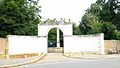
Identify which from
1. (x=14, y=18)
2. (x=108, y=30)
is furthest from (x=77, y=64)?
(x=108, y=30)

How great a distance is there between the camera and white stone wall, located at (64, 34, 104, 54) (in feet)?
137

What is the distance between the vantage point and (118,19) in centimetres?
5300

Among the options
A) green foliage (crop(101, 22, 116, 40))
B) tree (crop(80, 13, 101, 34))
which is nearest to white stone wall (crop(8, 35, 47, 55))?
green foliage (crop(101, 22, 116, 40))

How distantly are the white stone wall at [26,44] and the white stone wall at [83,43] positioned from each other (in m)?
3.27

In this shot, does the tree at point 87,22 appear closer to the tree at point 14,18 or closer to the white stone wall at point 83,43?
the tree at point 14,18

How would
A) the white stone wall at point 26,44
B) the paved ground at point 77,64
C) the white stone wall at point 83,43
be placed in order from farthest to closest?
1. the white stone wall at point 83,43
2. the white stone wall at point 26,44
3. the paved ground at point 77,64

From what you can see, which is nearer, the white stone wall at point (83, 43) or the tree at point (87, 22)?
the white stone wall at point (83, 43)

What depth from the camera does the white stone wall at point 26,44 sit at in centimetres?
3578

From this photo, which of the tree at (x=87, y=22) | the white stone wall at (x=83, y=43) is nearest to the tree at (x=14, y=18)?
the white stone wall at (x=83, y=43)

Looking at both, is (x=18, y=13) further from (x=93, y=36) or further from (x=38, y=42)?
(x=93, y=36)

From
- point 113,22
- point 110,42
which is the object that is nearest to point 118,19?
point 113,22

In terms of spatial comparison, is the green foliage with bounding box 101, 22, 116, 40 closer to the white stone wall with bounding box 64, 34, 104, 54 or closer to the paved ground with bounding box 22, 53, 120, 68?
the white stone wall with bounding box 64, 34, 104, 54

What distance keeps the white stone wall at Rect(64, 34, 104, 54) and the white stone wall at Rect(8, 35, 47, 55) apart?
3270 millimetres

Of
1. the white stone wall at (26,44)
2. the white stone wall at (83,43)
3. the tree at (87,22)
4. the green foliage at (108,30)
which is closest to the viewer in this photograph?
the white stone wall at (26,44)
